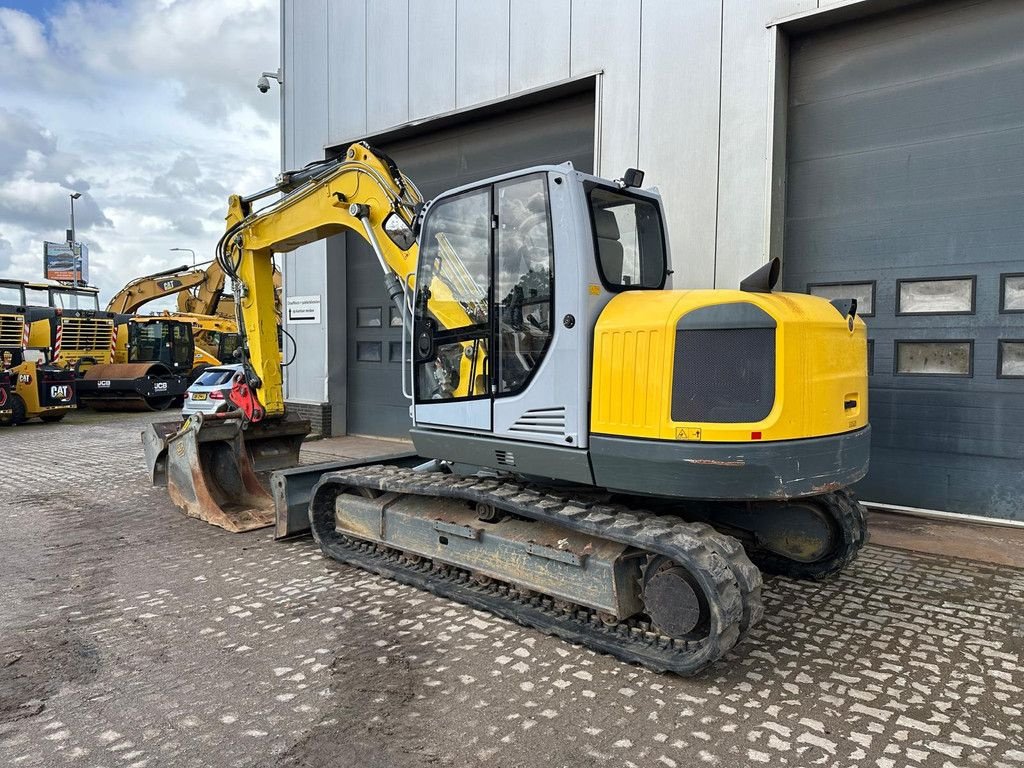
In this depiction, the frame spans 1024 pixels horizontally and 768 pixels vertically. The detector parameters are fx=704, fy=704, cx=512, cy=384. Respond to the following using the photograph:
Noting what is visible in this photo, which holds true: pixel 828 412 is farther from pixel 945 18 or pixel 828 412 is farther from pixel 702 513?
pixel 945 18

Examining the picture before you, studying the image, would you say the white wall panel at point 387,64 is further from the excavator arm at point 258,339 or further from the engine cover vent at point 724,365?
the engine cover vent at point 724,365

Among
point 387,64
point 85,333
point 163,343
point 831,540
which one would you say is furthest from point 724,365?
point 85,333

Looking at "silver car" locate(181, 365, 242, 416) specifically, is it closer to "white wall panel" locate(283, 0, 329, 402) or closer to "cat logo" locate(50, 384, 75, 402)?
"white wall panel" locate(283, 0, 329, 402)

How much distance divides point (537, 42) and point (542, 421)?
6.52 m

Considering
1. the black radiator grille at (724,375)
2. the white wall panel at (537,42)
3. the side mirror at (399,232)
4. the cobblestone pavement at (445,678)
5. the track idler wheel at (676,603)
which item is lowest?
the cobblestone pavement at (445,678)

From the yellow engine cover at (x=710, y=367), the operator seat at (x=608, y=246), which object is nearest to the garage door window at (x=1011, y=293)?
the yellow engine cover at (x=710, y=367)

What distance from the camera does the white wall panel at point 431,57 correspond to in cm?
982

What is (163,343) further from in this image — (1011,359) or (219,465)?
(1011,359)

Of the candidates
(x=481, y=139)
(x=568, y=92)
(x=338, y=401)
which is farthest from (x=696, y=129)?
(x=338, y=401)

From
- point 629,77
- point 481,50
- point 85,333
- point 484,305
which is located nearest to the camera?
point 484,305

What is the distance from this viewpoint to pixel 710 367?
356cm

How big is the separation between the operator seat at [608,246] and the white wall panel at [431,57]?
21.0 feet

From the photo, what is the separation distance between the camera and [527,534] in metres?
4.28

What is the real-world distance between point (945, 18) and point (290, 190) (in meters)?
→ 6.29
